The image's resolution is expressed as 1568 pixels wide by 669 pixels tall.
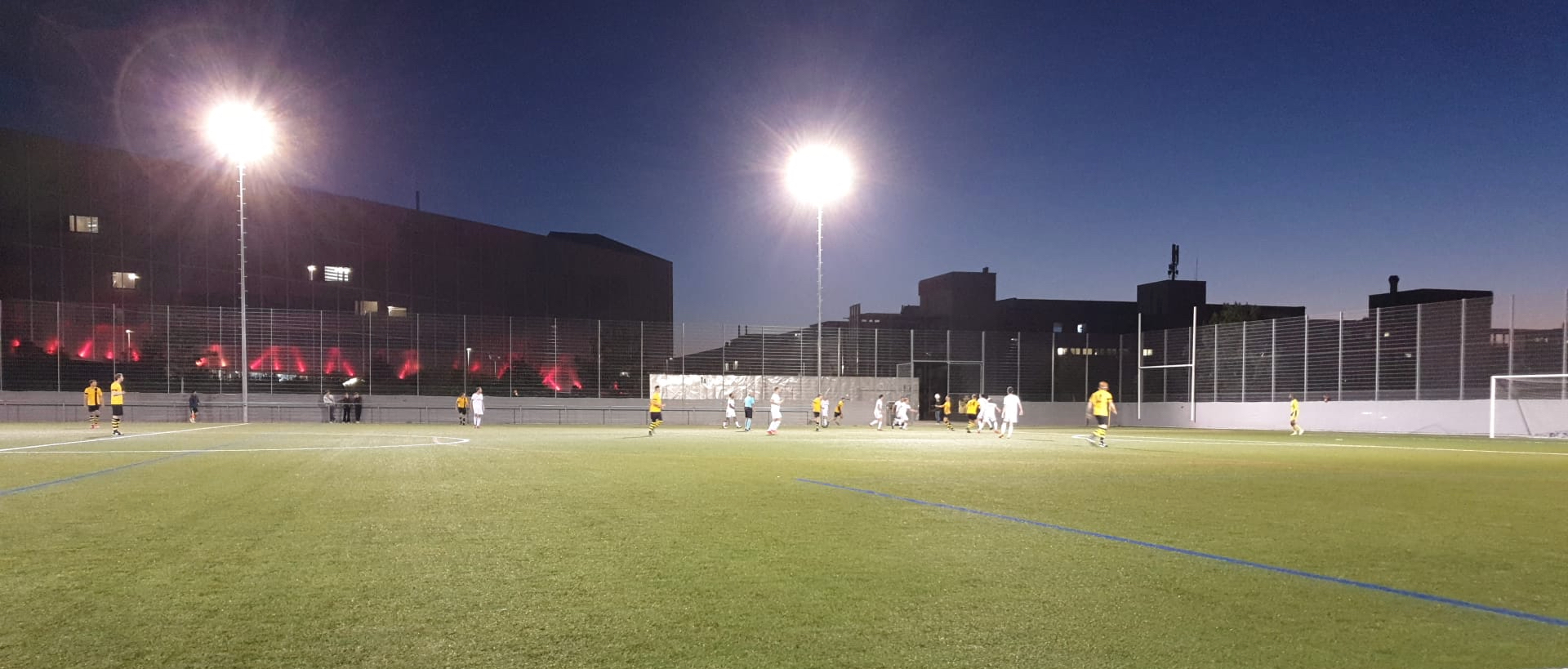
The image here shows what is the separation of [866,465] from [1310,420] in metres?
30.9

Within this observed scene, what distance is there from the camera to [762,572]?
521 cm

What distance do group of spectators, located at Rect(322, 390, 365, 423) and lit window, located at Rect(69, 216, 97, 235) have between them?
1368 centimetres

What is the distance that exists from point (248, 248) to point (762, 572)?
48.9m

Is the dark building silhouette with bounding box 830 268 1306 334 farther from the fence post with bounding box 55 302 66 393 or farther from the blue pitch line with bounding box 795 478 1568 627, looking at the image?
the blue pitch line with bounding box 795 478 1568 627

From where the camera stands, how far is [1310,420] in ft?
122

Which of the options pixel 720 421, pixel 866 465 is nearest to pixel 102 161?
pixel 720 421

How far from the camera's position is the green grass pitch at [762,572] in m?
3.66

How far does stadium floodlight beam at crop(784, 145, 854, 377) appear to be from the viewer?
34.8m

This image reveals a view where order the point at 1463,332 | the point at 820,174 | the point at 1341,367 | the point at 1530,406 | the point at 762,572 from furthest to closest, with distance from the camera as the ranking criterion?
the point at 1341,367 < the point at 820,174 < the point at 1463,332 < the point at 1530,406 < the point at 762,572

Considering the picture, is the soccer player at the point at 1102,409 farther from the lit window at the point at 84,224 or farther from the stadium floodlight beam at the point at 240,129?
the lit window at the point at 84,224

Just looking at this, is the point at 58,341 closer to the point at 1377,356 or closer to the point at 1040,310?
the point at 1377,356

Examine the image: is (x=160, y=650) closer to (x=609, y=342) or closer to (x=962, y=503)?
(x=962, y=503)

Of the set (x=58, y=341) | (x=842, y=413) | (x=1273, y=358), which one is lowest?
(x=842, y=413)

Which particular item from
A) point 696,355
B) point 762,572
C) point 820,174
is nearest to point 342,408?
point 696,355
